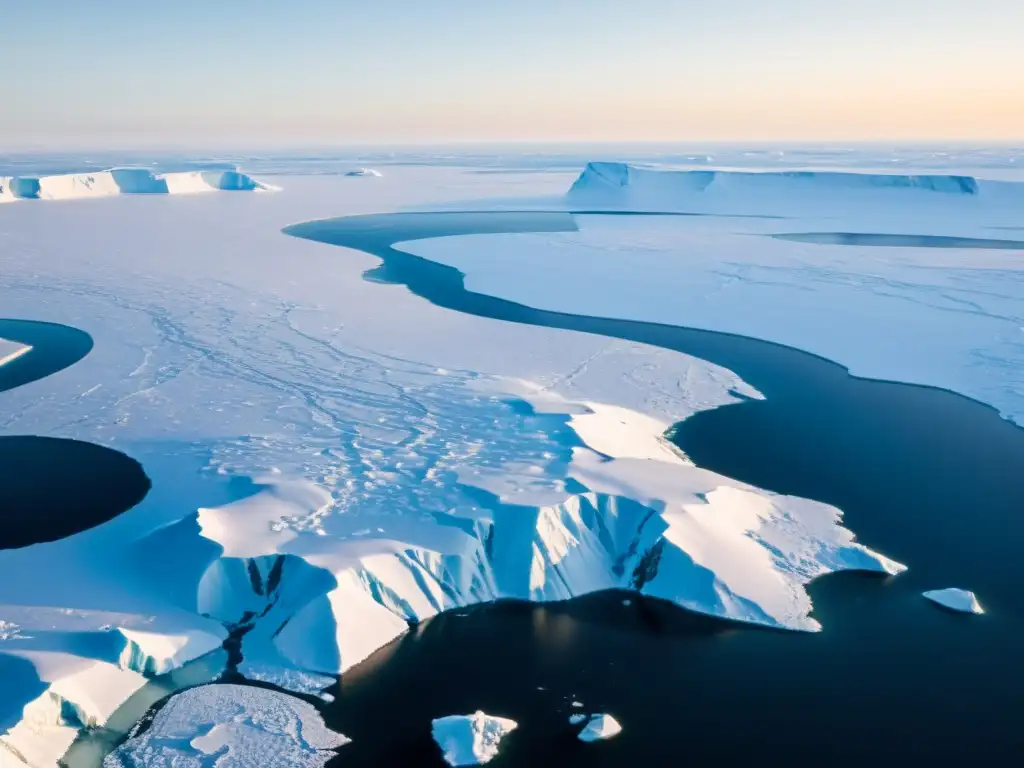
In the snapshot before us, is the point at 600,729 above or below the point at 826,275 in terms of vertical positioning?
below

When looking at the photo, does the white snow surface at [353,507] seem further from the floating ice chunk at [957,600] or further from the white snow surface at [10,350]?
the white snow surface at [10,350]

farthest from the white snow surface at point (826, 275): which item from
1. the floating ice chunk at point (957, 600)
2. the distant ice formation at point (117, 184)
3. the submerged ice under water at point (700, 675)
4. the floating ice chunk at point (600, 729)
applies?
the distant ice formation at point (117, 184)

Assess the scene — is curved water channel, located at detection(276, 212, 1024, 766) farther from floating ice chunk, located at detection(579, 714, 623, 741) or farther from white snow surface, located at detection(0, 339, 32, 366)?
white snow surface, located at detection(0, 339, 32, 366)

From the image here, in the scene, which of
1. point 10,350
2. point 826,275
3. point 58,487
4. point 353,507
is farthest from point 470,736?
point 826,275

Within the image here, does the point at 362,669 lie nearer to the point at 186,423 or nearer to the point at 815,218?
the point at 186,423

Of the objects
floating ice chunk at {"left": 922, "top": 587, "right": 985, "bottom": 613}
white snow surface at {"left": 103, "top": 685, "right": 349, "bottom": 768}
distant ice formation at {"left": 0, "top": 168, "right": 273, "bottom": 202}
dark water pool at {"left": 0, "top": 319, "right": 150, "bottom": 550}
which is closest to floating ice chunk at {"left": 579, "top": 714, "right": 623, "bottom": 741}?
white snow surface at {"left": 103, "top": 685, "right": 349, "bottom": 768}

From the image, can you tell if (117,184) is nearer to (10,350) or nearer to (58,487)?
(10,350)
